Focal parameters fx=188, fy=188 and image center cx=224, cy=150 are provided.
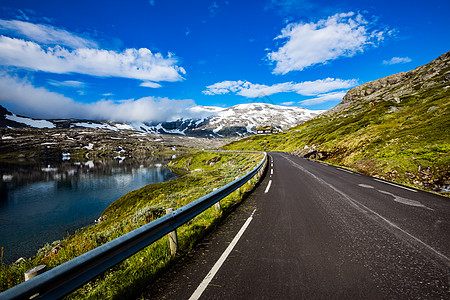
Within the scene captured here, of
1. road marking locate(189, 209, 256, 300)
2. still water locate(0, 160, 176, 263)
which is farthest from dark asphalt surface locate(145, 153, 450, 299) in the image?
still water locate(0, 160, 176, 263)

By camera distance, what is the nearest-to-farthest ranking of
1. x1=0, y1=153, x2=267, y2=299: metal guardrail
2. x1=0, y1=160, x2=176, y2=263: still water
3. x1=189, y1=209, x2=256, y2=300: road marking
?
x1=0, y1=153, x2=267, y2=299: metal guardrail, x1=189, y1=209, x2=256, y2=300: road marking, x1=0, y1=160, x2=176, y2=263: still water

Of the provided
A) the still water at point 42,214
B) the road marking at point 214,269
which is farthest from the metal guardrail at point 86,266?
the still water at point 42,214

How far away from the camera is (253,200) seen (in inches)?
342

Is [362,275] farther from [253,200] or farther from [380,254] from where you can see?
[253,200]

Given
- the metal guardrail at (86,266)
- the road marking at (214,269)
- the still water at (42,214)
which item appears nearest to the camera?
the metal guardrail at (86,266)

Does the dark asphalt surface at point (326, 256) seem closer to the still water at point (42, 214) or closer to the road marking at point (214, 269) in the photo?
the road marking at point (214, 269)

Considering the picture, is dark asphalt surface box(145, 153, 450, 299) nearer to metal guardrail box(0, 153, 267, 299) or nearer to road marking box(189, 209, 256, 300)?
road marking box(189, 209, 256, 300)

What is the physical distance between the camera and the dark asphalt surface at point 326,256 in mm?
3064

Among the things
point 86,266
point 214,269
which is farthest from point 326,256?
point 86,266

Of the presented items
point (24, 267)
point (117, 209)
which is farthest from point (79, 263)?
point (117, 209)

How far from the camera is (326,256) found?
4.06 meters

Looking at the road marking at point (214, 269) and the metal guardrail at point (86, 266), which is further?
the road marking at point (214, 269)

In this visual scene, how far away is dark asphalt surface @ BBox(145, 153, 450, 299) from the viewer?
121 inches

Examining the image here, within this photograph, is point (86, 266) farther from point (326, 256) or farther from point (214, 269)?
point (326, 256)
